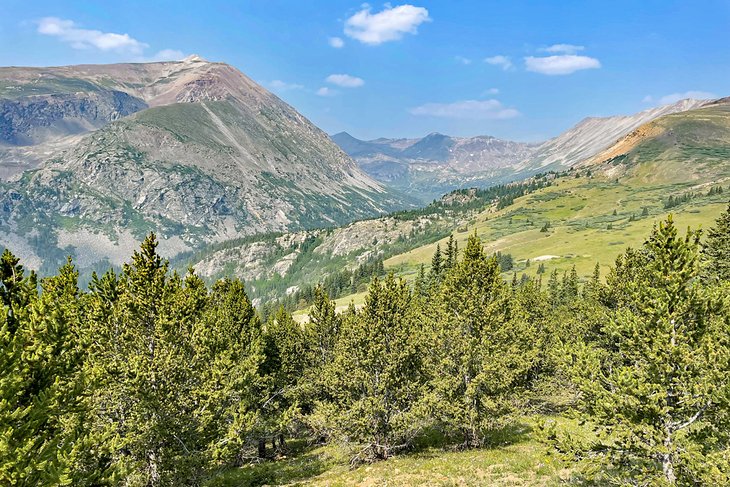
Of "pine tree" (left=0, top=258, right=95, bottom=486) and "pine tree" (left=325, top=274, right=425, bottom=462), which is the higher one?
"pine tree" (left=0, top=258, right=95, bottom=486)

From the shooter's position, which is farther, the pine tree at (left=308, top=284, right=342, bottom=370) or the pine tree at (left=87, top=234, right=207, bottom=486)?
the pine tree at (left=308, top=284, right=342, bottom=370)

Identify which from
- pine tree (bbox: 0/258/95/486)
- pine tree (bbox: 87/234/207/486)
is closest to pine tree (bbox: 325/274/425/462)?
pine tree (bbox: 87/234/207/486)

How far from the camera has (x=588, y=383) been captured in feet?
58.0

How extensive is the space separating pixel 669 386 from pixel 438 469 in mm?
16657

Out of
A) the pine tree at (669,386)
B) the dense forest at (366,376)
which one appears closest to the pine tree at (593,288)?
the dense forest at (366,376)

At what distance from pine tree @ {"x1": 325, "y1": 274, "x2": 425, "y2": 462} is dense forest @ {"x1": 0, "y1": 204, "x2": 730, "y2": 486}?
156 millimetres

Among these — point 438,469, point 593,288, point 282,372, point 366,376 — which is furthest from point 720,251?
point 282,372

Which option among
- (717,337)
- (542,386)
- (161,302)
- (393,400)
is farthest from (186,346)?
(542,386)

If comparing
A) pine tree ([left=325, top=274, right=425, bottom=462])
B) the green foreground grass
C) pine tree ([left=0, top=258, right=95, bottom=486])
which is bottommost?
the green foreground grass

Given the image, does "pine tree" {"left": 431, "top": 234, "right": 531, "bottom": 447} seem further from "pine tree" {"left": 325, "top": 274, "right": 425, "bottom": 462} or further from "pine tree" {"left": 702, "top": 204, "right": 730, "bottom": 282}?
"pine tree" {"left": 702, "top": 204, "right": 730, "bottom": 282}

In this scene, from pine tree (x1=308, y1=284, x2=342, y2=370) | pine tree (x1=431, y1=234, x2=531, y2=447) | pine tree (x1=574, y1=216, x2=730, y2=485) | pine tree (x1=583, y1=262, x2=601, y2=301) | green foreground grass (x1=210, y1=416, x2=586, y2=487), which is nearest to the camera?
pine tree (x1=574, y1=216, x2=730, y2=485)

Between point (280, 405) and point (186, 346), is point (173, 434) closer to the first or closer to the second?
point (186, 346)

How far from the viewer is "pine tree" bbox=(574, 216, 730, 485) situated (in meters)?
15.9

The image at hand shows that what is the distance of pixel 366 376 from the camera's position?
107ft
